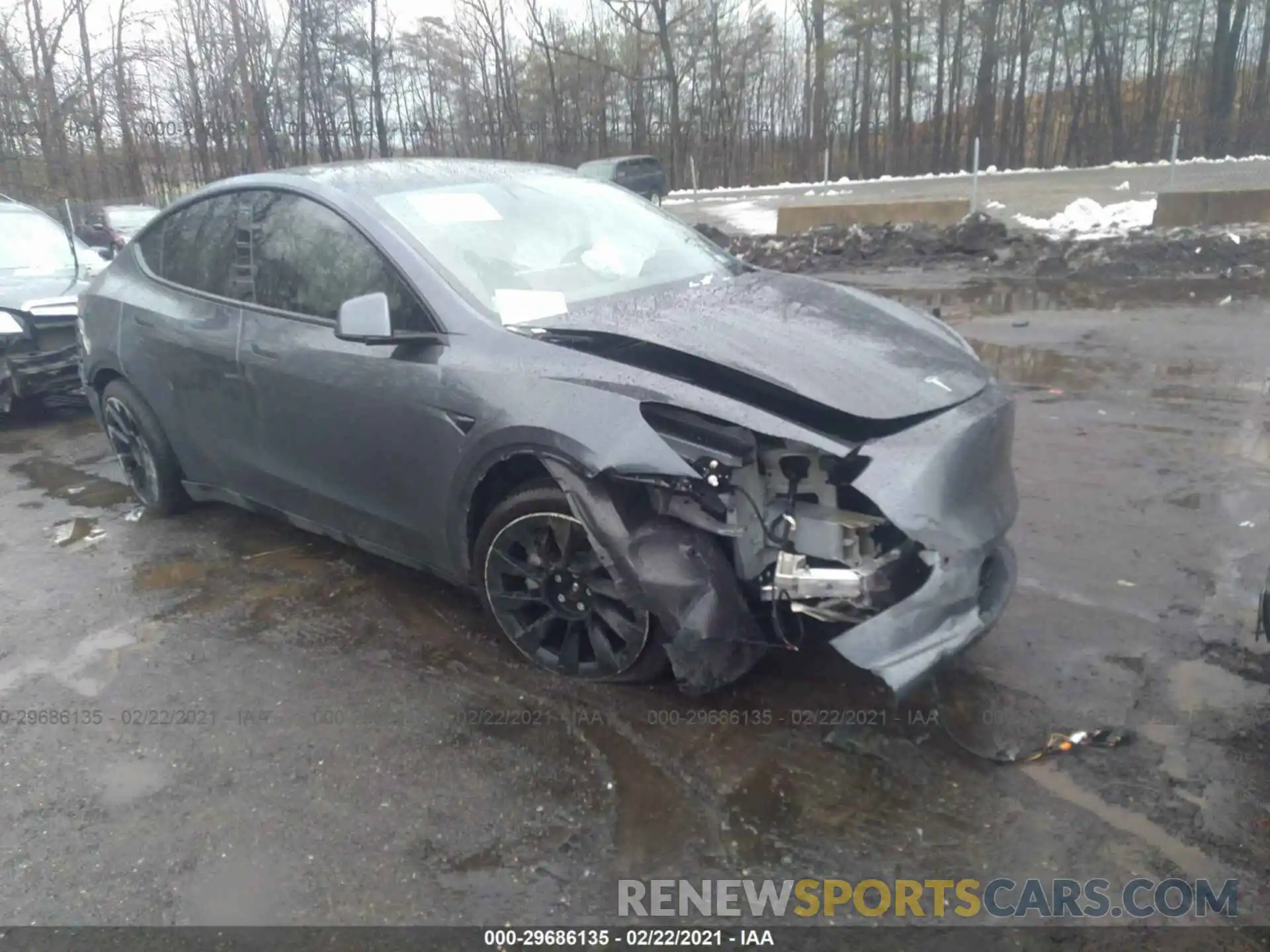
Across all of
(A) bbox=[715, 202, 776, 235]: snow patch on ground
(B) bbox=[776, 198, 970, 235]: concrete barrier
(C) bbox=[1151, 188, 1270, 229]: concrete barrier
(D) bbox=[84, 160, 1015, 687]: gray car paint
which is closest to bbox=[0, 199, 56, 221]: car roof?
(D) bbox=[84, 160, 1015, 687]: gray car paint

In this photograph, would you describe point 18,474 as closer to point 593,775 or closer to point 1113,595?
point 593,775

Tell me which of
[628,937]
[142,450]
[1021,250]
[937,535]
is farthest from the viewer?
[1021,250]

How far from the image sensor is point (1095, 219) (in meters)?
14.7

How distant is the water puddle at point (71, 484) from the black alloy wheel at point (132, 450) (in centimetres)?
36

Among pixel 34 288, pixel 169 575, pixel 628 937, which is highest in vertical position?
pixel 34 288

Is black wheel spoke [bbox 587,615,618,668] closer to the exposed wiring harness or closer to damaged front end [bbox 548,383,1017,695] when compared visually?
damaged front end [bbox 548,383,1017,695]

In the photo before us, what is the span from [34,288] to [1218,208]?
1402 centimetres

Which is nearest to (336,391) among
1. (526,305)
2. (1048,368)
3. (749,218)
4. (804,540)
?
(526,305)

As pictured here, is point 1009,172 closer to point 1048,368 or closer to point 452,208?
point 1048,368

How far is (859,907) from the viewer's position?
237 centimetres

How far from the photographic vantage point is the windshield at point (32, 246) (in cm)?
822

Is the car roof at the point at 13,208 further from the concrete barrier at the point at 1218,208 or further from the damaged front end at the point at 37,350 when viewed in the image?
the concrete barrier at the point at 1218,208

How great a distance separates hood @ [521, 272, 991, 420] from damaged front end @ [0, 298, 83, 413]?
214 inches

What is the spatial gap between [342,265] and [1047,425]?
4.28m
